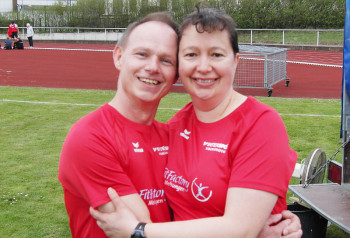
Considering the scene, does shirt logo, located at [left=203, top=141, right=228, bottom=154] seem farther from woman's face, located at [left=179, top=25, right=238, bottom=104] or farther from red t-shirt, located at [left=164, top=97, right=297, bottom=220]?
woman's face, located at [left=179, top=25, right=238, bottom=104]

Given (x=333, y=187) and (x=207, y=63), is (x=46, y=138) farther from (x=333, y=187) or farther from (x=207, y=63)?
(x=207, y=63)

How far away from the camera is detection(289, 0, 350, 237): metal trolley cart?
4.13 meters

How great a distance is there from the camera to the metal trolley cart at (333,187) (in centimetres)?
413

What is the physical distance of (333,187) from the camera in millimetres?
4852

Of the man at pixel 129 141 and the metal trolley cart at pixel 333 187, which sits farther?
the metal trolley cart at pixel 333 187

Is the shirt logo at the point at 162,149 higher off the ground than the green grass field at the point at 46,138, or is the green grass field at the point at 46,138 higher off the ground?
the shirt logo at the point at 162,149

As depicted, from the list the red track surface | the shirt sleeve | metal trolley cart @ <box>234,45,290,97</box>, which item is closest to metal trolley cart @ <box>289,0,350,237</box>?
the shirt sleeve

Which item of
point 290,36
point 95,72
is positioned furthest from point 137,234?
point 290,36

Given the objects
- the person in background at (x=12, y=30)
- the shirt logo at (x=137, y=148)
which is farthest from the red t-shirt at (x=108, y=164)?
the person in background at (x=12, y=30)

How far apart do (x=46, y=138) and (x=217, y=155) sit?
7181mm

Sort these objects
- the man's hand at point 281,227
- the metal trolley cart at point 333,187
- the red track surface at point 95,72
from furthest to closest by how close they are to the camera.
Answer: the red track surface at point 95,72, the metal trolley cart at point 333,187, the man's hand at point 281,227

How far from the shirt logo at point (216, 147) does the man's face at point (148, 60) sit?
0.39 meters

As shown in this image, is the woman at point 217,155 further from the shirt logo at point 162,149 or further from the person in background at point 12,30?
the person in background at point 12,30

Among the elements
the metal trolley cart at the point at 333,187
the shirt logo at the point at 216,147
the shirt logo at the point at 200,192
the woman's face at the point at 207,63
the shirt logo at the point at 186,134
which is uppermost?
the woman's face at the point at 207,63
